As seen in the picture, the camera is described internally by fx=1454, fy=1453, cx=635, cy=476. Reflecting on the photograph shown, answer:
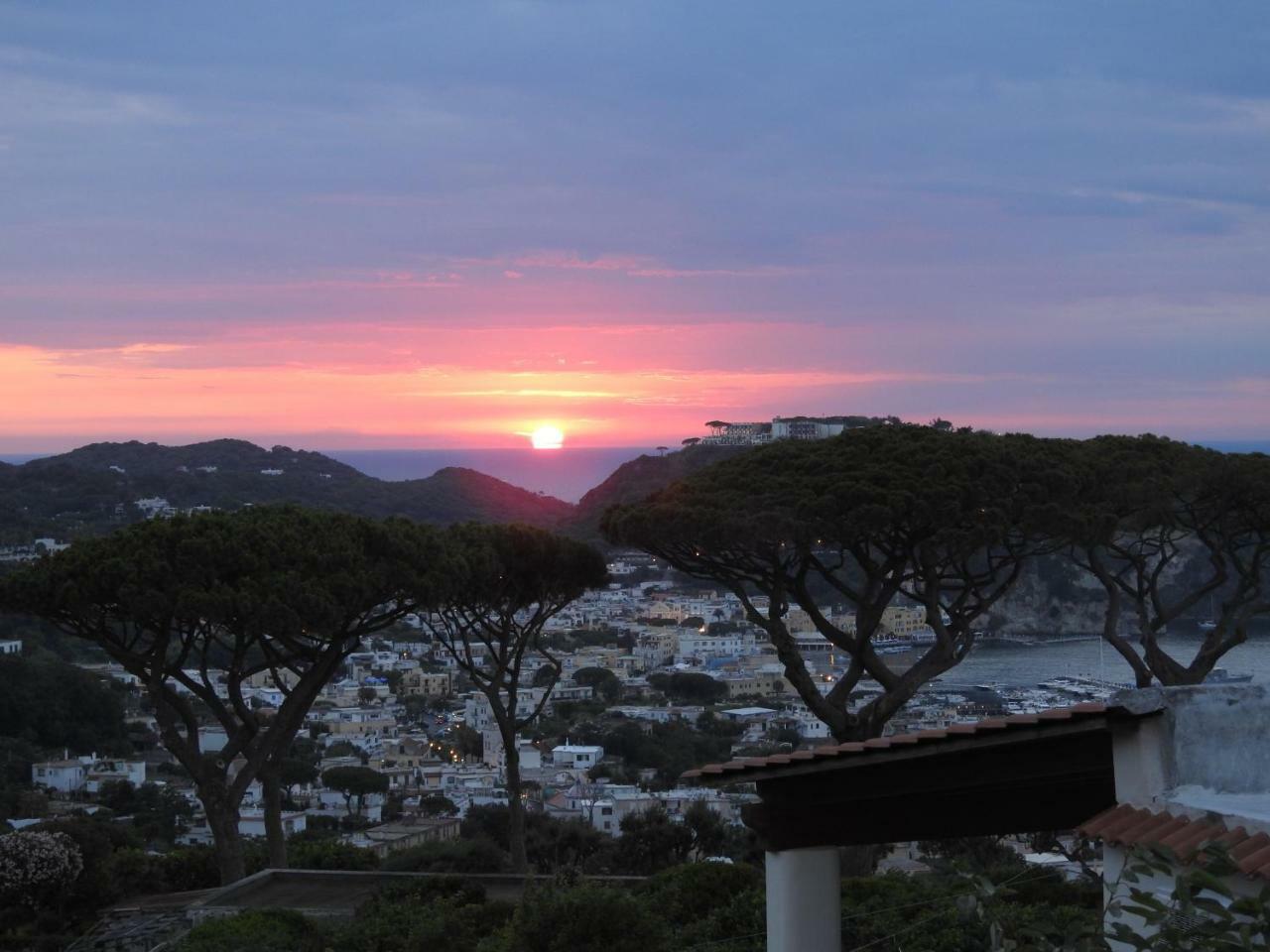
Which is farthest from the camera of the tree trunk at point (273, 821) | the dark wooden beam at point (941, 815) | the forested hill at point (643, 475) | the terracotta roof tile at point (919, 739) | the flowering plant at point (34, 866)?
the forested hill at point (643, 475)

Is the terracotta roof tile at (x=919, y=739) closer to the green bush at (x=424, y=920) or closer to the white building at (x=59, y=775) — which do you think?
the green bush at (x=424, y=920)

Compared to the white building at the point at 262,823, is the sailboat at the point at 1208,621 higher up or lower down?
higher up

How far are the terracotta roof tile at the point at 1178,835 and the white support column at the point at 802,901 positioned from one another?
1707 millimetres

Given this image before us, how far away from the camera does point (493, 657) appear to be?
18922 millimetres

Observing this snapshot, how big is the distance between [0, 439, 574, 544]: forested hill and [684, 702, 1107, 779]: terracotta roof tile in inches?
1488

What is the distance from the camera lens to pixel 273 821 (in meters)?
16.1

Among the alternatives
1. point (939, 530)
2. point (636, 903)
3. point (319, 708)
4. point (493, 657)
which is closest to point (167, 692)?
point (493, 657)

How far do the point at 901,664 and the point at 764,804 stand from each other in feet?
59.0

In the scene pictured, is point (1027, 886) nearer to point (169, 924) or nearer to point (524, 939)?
point (524, 939)

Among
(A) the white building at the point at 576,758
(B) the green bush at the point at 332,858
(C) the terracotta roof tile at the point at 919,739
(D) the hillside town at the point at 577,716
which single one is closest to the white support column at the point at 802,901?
(C) the terracotta roof tile at the point at 919,739

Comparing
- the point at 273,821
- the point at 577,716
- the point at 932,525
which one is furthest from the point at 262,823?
the point at 932,525

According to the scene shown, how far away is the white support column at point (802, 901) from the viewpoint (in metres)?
5.61

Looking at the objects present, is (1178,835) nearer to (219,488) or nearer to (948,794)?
(948,794)

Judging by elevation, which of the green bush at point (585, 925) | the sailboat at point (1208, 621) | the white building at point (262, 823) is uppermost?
the sailboat at point (1208, 621)
